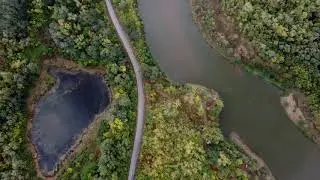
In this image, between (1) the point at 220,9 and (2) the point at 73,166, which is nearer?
(2) the point at 73,166

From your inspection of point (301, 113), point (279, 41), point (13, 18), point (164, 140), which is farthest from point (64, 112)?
point (301, 113)

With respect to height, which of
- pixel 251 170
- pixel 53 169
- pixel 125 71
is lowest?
pixel 53 169

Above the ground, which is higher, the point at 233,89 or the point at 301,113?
the point at 233,89

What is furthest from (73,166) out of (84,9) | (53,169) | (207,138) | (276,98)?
(276,98)

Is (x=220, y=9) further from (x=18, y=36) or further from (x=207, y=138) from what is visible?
(x=18, y=36)

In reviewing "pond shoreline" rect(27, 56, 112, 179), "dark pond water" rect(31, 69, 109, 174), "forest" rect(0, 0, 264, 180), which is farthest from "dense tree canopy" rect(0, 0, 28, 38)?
"dark pond water" rect(31, 69, 109, 174)

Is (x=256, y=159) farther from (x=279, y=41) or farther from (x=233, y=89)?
(x=279, y=41)

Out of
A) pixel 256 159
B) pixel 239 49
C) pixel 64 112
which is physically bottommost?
pixel 256 159
